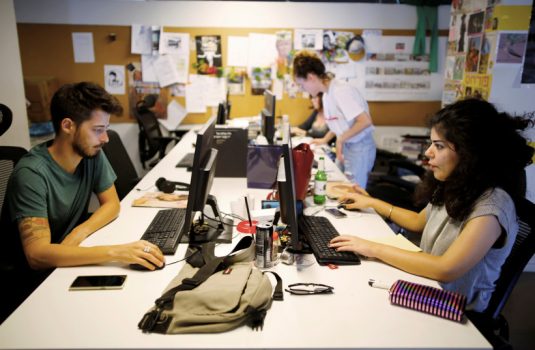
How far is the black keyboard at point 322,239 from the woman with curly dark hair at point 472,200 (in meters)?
0.03

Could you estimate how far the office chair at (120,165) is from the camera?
2611 millimetres

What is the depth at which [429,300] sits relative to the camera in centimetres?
120

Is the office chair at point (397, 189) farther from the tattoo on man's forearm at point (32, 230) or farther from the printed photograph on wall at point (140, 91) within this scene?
the printed photograph on wall at point (140, 91)

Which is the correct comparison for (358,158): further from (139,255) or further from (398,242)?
(139,255)

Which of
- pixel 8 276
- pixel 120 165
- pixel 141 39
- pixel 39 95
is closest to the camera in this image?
pixel 8 276

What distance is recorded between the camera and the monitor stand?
170cm

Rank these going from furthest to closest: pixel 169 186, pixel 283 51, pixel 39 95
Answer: pixel 283 51
pixel 39 95
pixel 169 186

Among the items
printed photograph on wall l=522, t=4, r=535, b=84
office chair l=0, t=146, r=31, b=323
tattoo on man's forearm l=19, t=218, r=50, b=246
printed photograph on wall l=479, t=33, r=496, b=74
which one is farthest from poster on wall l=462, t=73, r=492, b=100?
office chair l=0, t=146, r=31, b=323

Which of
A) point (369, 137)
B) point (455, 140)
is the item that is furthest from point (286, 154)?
point (369, 137)

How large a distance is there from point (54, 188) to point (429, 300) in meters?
1.43

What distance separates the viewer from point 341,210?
210cm

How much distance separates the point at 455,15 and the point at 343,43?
1237 mm

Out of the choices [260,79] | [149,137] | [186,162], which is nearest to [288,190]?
[186,162]

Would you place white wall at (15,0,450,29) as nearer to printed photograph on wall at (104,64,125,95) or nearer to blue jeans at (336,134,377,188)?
printed photograph on wall at (104,64,125,95)
